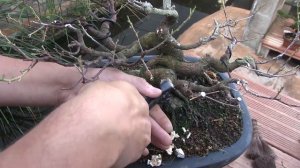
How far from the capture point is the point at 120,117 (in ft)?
1.89

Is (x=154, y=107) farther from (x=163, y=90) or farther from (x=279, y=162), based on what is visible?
(x=279, y=162)

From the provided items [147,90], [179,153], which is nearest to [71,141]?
[147,90]

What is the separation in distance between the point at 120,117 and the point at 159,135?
7.3 inches

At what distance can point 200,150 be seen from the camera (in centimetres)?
83

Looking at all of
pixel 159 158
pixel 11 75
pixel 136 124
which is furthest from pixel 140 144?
pixel 11 75

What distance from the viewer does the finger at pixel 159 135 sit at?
738 millimetres

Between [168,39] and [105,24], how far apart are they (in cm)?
20

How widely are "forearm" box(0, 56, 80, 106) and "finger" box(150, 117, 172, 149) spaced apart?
19 cm

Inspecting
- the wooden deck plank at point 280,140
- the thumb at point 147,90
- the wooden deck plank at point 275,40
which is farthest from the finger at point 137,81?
the wooden deck plank at point 275,40

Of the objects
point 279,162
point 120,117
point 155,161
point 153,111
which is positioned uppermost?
point 120,117

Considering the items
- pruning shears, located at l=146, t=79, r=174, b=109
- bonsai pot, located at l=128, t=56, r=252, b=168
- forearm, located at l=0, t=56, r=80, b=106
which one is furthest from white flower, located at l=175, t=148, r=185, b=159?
forearm, located at l=0, t=56, r=80, b=106

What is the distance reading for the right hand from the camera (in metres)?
0.56

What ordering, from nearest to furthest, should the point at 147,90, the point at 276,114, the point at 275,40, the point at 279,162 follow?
the point at 147,90 → the point at 279,162 → the point at 276,114 → the point at 275,40

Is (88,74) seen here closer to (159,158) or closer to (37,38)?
(159,158)
